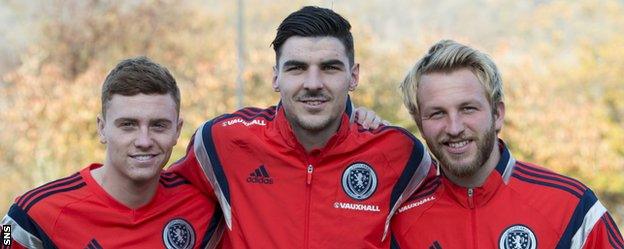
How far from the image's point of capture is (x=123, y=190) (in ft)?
12.9

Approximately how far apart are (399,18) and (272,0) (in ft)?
11.5

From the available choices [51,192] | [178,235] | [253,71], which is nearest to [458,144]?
[178,235]

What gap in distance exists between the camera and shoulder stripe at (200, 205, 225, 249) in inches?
163

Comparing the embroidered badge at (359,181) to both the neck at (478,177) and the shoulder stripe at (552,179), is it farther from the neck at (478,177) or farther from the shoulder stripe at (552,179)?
the shoulder stripe at (552,179)

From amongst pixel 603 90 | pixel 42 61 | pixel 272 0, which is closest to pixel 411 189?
pixel 603 90

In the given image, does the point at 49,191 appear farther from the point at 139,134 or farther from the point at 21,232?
the point at 139,134

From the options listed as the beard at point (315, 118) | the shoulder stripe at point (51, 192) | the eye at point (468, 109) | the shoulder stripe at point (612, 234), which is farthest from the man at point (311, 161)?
the shoulder stripe at point (612, 234)

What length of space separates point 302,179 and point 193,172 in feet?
2.03

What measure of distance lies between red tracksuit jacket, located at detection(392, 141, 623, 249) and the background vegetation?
485 inches

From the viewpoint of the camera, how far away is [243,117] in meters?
4.25

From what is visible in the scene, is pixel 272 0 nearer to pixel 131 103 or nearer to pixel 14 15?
pixel 14 15

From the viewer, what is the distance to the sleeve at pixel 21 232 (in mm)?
3730

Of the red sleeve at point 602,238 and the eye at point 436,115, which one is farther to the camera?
the eye at point 436,115

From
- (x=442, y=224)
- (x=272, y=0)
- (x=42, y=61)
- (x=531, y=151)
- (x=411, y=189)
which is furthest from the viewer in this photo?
(x=272, y=0)
